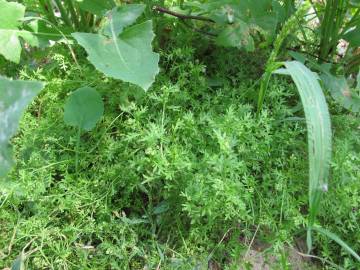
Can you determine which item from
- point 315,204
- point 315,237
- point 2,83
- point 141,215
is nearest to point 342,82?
point 315,237

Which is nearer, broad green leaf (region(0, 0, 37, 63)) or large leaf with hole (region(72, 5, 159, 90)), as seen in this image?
large leaf with hole (region(72, 5, 159, 90))

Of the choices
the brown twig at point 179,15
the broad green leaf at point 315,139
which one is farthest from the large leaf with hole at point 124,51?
the broad green leaf at point 315,139

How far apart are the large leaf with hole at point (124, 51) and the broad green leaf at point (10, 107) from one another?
21 centimetres

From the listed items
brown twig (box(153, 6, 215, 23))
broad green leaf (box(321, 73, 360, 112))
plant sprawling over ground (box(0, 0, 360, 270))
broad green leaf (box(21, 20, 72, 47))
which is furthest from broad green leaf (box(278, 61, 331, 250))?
broad green leaf (box(21, 20, 72, 47))

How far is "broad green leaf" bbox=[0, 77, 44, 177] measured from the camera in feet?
3.41

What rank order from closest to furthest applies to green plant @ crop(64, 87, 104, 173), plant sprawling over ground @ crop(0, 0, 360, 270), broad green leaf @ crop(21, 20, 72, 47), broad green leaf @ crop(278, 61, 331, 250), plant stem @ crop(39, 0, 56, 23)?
broad green leaf @ crop(278, 61, 331, 250) < plant sprawling over ground @ crop(0, 0, 360, 270) < green plant @ crop(64, 87, 104, 173) < broad green leaf @ crop(21, 20, 72, 47) < plant stem @ crop(39, 0, 56, 23)

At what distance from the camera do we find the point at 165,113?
4.43ft

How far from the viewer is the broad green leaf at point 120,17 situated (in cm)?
140

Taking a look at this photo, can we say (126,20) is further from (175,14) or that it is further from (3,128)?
(3,128)

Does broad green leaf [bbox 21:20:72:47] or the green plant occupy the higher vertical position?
broad green leaf [bbox 21:20:72:47]

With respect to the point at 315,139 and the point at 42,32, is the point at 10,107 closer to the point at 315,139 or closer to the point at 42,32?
the point at 42,32

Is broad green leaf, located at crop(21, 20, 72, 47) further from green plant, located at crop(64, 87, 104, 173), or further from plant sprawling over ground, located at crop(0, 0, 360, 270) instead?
green plant, located at crop(64, 87, 104, 173)

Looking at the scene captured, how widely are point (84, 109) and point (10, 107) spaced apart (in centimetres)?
29

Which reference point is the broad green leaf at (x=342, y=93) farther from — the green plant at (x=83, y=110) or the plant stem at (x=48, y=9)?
the plant stem at (x=48, y=9)
